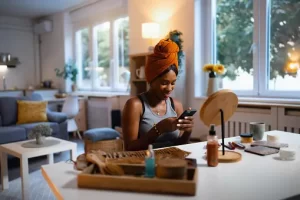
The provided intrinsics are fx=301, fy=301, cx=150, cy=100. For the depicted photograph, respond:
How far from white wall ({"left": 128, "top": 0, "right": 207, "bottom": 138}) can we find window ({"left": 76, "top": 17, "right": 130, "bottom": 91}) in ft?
3.01

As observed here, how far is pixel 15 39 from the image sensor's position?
23.8ft

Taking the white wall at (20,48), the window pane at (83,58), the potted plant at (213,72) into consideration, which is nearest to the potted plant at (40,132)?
the potted plant at (213,72)

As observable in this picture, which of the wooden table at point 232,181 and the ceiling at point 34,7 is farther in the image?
the ceiling at point 34,7

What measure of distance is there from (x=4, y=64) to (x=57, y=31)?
1.45 m

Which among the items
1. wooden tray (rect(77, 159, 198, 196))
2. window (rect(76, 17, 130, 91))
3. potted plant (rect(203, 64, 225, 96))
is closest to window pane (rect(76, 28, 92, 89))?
window (rect(76, 17, 130, 91))

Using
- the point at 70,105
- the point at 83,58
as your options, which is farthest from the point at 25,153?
the point at 83,58

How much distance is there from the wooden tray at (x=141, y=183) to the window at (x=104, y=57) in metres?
4.53

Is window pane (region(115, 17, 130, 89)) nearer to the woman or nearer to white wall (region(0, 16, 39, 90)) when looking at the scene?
white wall (region(0, 16, 39, 90))

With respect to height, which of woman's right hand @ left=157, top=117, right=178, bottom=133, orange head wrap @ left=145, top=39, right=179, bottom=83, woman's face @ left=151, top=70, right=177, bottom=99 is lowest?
woman's right hand @ left=157, top=117, right=178, bottom=133

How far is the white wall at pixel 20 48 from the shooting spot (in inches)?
280

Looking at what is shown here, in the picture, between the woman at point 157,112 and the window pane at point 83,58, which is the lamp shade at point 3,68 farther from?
the woman at point 157,112

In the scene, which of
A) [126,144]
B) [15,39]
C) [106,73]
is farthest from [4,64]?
[126,144]

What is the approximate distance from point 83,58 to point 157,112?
16.9 ft

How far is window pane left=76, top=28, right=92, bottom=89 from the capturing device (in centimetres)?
646
